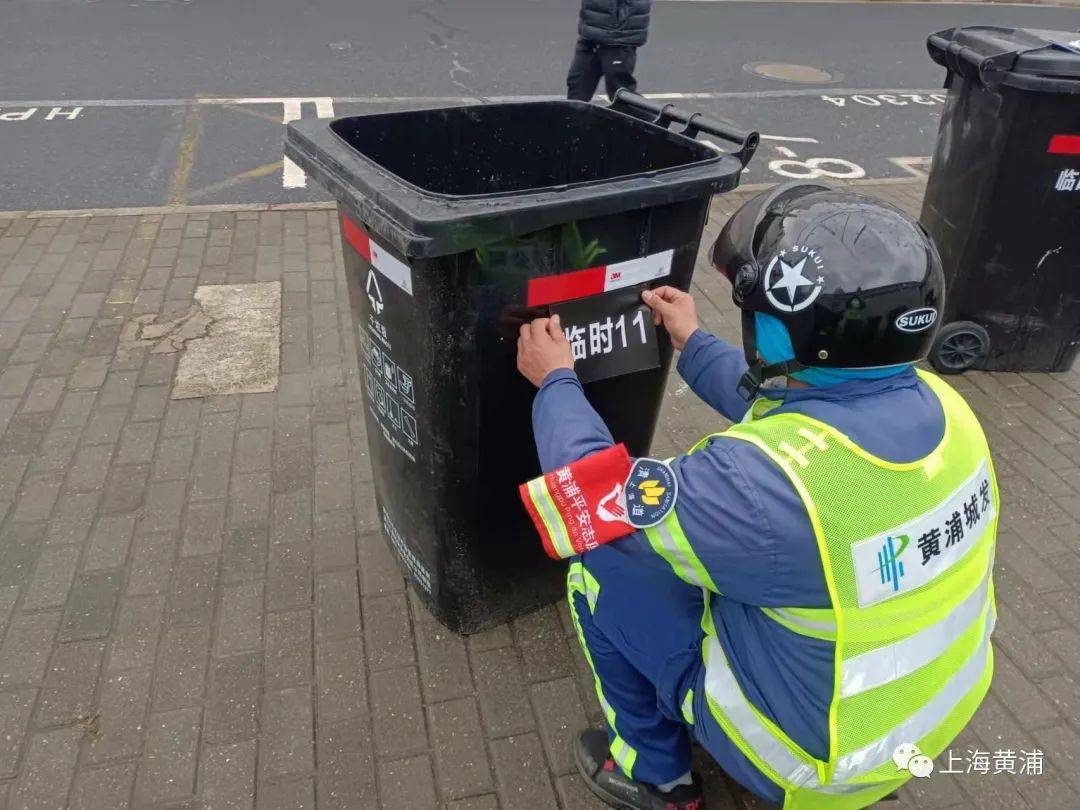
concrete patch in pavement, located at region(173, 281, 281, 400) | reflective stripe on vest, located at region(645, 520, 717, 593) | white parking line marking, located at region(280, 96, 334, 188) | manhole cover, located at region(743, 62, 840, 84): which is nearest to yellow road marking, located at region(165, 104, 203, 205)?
white parking line marking, located at region(280, 96, 334, 188)

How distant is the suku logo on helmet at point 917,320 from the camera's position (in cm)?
139

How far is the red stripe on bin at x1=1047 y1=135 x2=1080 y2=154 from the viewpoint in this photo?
3212mm

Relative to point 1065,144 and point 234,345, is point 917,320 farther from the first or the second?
point 234,345

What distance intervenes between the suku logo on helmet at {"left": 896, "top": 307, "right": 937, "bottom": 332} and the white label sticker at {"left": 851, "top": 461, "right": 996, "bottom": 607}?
29 cm

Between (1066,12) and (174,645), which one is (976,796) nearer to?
(174,645)

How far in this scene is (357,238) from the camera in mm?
1965

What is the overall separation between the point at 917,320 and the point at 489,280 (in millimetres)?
865

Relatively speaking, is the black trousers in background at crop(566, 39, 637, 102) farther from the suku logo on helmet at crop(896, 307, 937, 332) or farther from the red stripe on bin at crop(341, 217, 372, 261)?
the suku logo on helmet at crop(896, 307, 937, 332)

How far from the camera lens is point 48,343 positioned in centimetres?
371

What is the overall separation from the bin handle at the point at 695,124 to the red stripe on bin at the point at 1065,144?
180 centimetres

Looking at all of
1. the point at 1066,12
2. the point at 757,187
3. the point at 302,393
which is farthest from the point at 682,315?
the point at 1066,12

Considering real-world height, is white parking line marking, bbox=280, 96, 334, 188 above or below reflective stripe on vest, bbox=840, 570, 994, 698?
below

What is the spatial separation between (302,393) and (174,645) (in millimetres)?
1366

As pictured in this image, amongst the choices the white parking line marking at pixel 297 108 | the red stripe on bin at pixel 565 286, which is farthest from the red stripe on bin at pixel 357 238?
the white parking line marking at pixel 297 108
